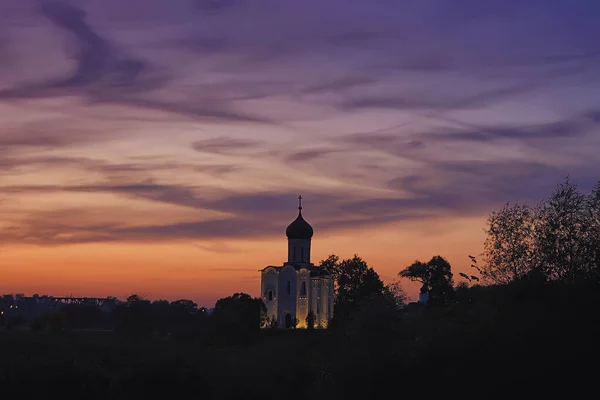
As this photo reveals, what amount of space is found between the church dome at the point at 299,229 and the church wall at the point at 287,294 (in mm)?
3669

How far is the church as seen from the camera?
3809 inches

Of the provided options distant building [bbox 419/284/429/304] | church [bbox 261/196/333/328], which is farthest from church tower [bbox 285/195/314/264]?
distant building [bbox 419/284/429/304]

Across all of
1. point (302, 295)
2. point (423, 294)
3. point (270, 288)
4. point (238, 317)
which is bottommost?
point (238, 317)

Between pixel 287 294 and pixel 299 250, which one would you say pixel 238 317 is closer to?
pixel 287 294

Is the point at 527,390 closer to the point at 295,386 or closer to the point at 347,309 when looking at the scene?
the point at 295,386

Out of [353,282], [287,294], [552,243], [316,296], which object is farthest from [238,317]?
[552,243]

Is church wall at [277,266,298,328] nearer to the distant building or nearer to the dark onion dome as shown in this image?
the dark onion dome

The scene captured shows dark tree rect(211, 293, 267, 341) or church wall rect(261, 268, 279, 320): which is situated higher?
church wall rect(261, 268, 279, 320)

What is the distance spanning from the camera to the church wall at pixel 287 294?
96.8 meters

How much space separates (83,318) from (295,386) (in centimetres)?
8888

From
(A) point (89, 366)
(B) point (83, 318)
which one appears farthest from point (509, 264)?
(B) point (83, 318)

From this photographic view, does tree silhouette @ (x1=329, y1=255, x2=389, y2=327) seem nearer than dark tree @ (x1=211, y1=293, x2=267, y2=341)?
No

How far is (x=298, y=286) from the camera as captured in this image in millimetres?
96750

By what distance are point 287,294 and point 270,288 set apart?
81.3 inches
